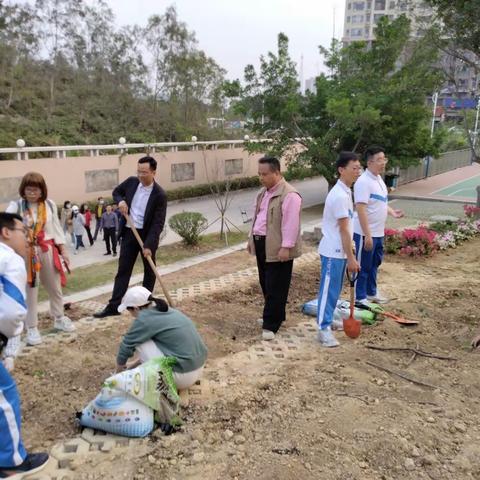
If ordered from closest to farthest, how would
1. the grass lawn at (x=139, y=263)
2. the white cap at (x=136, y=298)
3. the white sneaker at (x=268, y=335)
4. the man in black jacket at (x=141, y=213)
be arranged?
the white cap at (x=136, y=298)
the white sneaker at (x=268, y=335)
the man in black jacket at (x=141, y=213)
the grass lawn at (x=139, y=263)

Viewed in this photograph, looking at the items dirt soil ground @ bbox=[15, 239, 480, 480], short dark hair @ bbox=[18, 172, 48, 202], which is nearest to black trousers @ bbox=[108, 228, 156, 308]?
dirt soil ground @ bbox=[15, 239, 480, 480]

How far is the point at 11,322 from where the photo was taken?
2.45m

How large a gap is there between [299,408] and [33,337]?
7.77 ft

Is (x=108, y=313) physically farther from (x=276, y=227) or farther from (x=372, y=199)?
(x=372, y=199)

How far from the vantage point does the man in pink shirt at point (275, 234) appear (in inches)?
167

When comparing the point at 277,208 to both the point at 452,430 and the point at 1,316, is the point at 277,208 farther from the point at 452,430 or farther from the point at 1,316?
the point at 1,316

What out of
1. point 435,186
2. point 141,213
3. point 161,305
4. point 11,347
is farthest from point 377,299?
point 435,186

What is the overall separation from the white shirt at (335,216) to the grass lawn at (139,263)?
3584 mm

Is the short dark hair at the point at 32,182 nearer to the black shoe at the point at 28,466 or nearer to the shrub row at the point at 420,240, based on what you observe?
the black shoe at the point at 28,466

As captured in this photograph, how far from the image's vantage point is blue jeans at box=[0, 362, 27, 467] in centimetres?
246

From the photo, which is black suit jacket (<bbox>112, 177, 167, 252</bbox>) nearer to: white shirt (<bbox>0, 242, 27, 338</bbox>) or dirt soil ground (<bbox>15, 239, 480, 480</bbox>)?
dirt soil ground (<bbox>15, 239, 480, 480</bbox>)

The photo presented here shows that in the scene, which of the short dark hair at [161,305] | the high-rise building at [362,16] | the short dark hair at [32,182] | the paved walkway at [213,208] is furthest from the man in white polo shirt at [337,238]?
the high-rise building at [362,16]

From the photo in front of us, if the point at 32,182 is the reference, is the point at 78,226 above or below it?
below

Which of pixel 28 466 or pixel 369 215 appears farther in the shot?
pixel 369 215
